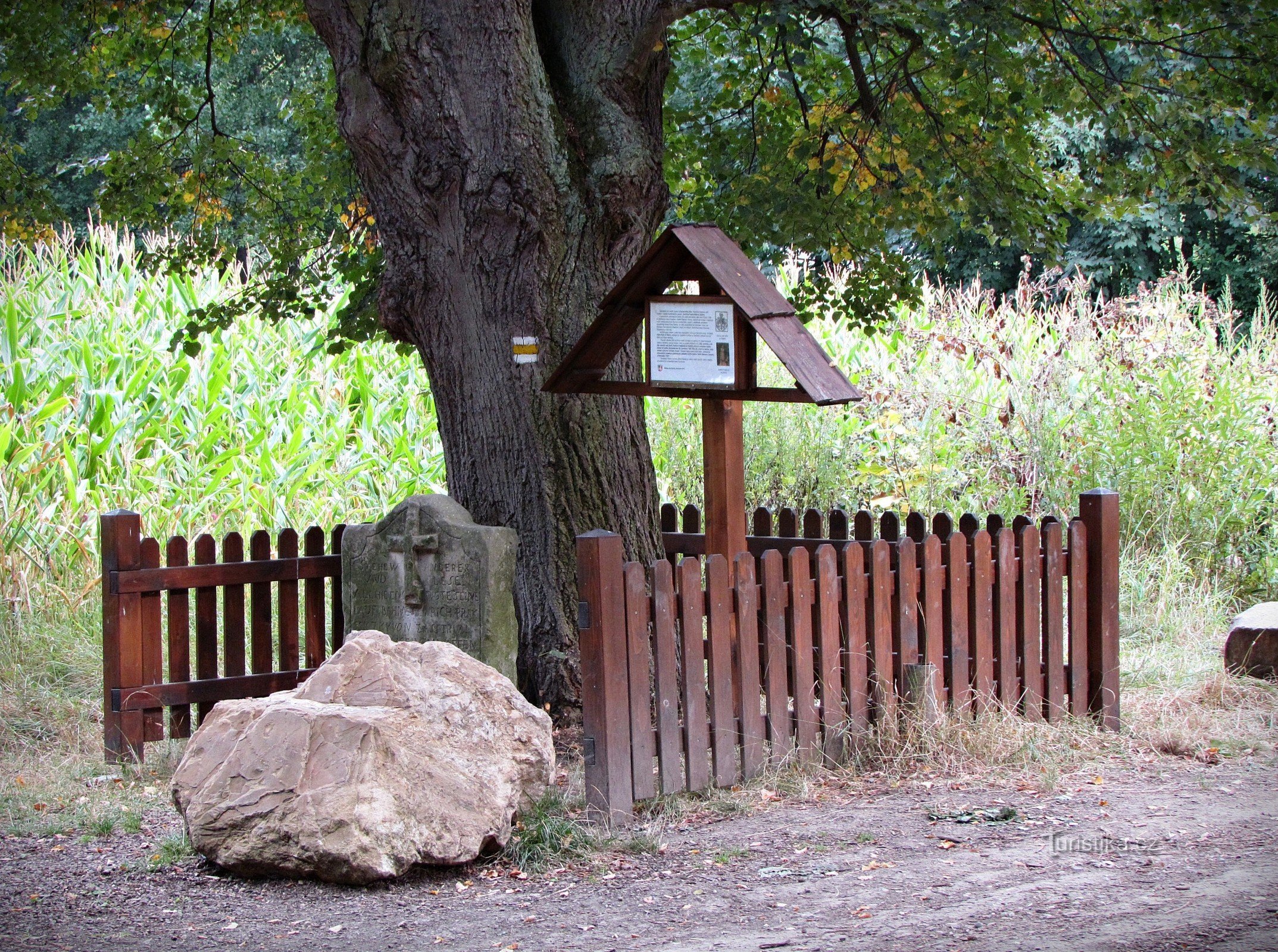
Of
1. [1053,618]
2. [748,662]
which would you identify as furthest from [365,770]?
[1053,618]

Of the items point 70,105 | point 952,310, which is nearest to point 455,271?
point 952,310

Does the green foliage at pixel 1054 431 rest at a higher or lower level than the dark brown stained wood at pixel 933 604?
higher

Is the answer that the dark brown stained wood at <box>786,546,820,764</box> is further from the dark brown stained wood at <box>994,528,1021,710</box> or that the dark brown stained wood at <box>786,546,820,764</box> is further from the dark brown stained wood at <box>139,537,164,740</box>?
the dark brown stained wood at <box>139,537,164,740</box>

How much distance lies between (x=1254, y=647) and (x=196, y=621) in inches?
218

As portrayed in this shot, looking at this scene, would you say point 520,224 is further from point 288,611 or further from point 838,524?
point 838,524

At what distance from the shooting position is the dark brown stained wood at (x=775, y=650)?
507 cm

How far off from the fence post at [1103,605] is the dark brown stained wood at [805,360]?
183cm

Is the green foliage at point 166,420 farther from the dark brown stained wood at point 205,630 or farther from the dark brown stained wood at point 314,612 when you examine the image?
the dark brown stained wood at point 314,612

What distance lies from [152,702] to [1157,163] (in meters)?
5.79

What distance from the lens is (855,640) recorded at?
532 centimetres

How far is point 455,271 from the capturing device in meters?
5.86

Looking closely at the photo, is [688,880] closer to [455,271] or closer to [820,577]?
[820,577]

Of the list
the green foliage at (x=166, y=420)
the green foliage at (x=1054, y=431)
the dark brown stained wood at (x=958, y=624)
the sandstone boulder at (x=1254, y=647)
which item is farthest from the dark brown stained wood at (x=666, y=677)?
the green foliage at (x=166, y=420)

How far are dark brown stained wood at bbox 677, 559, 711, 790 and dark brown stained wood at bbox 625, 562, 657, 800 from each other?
173 millimetres
